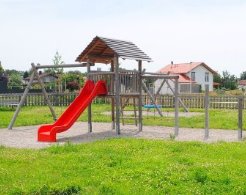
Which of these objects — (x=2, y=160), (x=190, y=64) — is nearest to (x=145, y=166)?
(x=2, y=160)

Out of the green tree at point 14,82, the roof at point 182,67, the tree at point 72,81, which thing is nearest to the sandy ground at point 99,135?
the tree at point 72,81

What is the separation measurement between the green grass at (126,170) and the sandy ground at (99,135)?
214 centimetres

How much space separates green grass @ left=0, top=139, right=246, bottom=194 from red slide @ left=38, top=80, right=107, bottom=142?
2.44 m

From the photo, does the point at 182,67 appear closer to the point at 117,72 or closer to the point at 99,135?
the point at 117,72

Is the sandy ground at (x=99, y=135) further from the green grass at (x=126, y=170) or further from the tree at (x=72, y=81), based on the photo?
the tree at (x=72, y=81)

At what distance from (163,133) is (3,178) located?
7520 millimetres

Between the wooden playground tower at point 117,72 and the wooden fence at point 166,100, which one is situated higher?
the wooden playground tower at point 117,72

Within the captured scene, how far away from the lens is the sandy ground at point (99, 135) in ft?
37.8

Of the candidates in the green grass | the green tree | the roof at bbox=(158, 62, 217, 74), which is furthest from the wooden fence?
the roof at bbox=(158, 62, 217, 74)

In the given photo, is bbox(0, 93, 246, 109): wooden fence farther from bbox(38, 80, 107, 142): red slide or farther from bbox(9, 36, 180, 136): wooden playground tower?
bbox(38, 80, 107, 142): red slide

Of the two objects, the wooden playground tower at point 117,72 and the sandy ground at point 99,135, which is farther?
the wooden playground tower at point 117,72

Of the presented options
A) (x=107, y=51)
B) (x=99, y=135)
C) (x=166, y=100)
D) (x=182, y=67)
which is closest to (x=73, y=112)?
(x=99, y=135)

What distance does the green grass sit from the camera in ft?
19.3

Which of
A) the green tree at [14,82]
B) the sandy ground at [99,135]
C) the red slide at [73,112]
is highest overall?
the green tree at [14,82]
